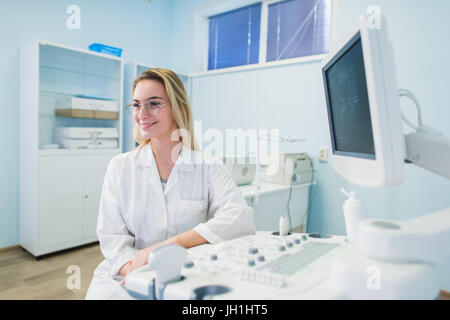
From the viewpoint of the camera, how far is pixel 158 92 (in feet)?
4.35

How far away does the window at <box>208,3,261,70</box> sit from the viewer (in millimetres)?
3576

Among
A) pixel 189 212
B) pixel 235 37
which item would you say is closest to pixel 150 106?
pixel 189 212

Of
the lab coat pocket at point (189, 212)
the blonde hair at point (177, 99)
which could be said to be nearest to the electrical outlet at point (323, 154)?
the blonde hair at point (177, 99)

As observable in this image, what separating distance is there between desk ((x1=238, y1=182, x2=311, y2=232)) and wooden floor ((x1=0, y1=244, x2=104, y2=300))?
1.26 m

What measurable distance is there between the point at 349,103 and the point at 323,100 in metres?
2.05

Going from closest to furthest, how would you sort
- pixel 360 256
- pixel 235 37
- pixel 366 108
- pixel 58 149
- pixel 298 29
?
pixel 360 256 < pixel 366 108 < pixel 58 149 < pixel 298 29 < pixel 235 37

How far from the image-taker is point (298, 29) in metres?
3.23

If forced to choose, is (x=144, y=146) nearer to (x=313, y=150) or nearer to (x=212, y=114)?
(x=313, y=150)

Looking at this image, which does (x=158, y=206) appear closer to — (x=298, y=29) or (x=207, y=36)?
(x=298, y=29)

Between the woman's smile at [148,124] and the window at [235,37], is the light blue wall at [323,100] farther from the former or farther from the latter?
the woman's smile at [148,124]
